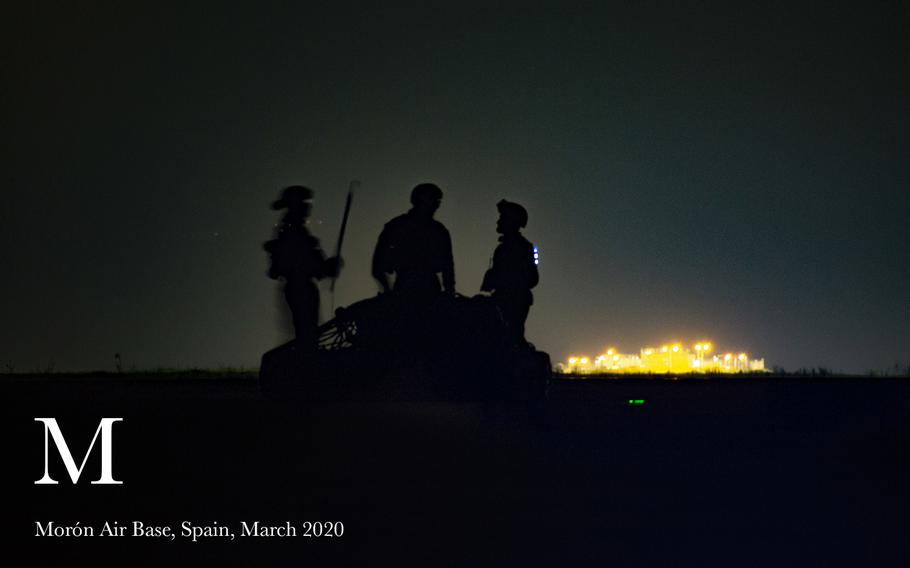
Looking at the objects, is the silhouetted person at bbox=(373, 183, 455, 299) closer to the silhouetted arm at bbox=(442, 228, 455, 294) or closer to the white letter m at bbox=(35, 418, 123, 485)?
the silhouetted arm at bbox=(442, 228, 455, 294)

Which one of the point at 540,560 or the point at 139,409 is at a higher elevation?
the point at 139,409

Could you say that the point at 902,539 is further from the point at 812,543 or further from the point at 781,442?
the point at 781,442

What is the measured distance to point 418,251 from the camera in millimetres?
14945

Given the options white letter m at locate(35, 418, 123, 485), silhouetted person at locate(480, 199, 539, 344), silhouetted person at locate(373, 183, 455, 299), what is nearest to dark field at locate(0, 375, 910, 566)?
white letter m at locate(35, 418, 123, 485)

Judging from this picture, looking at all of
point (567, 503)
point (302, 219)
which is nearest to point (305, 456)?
point (567, 503)

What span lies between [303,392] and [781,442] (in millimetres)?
6380

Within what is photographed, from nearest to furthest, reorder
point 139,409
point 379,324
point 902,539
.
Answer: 1. point 902,539
2. point 139,409
3. point 379,324

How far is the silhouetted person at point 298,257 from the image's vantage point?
15180 mm

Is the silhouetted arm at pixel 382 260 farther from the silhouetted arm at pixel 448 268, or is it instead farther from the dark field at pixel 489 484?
the dark field at pixel 489 484

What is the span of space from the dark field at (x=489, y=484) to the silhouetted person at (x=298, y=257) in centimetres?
176

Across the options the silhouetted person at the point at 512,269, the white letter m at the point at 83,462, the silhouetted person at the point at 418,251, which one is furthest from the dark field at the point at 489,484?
the silhouetted person at the point at 512,269

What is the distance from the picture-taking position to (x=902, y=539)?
217 inches

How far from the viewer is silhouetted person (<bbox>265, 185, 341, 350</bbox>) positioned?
1518 cm

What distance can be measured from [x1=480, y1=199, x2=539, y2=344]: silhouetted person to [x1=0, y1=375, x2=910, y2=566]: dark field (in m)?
2.25
